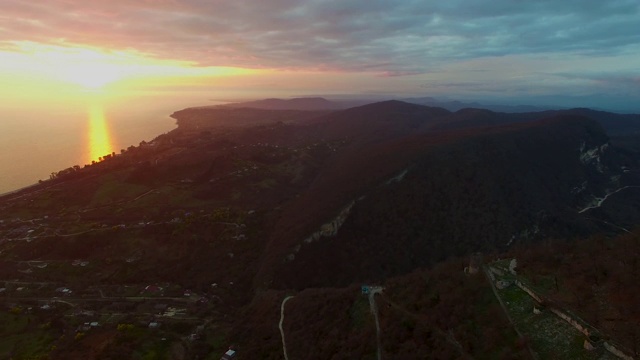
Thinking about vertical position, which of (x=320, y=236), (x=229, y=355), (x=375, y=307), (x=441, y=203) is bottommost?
(x=229, y=355)

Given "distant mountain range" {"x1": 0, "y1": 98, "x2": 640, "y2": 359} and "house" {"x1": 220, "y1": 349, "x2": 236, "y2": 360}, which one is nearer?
"distant mountain range" {"x1": 0, "y1": 98, "x2": 640, "y2": 359}

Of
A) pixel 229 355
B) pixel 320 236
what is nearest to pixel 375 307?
pixel 229 355

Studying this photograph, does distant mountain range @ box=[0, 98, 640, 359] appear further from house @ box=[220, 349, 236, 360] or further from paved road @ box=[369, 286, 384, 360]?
house @ box=[220, 349, 236, 360]

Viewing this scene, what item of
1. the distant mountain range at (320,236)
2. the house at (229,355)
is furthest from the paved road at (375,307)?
the house at (229,355)

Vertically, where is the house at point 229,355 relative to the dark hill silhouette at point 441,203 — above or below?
below

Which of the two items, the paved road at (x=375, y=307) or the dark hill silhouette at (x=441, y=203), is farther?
the dark hill silhouette at (x=441, y=203)

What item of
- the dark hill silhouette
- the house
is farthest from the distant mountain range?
the house

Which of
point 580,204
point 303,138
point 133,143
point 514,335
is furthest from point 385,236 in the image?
→ point 133,143

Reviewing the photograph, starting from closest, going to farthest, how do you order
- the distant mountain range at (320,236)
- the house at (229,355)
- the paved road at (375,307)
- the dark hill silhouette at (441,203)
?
the paved road at (375,307)
the distant mountain range at (320,236)
the house at (229,355)
the dark hill silhouette at (441,203)

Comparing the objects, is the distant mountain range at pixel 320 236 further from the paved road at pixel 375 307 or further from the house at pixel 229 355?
the house at pixel 229 355

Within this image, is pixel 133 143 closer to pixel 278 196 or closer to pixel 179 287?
pixel 278 196

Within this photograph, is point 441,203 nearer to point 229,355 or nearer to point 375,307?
point 375,307
